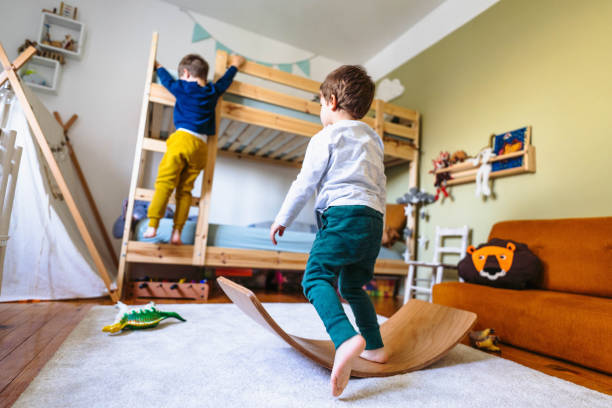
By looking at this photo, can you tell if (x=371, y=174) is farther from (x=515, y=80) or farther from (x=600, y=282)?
(x=515, y=80)

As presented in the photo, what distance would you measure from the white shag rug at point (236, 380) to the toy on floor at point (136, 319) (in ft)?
0.09

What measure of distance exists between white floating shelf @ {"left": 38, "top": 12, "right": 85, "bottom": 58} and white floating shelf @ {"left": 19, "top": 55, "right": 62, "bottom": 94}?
0.12 m

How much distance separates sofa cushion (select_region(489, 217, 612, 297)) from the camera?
5.32 ft

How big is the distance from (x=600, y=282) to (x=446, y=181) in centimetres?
143

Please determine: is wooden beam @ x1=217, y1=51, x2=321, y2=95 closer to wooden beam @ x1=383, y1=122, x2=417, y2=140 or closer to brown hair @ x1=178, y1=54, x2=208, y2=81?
brown hair @ x1=178, y1=54, x2=208, y2=81

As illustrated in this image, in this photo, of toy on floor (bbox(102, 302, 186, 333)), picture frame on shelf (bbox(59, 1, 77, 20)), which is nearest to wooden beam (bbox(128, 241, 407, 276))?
toy on floor (bbox(102, 302, 186, 333))

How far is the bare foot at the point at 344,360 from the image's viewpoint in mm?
812

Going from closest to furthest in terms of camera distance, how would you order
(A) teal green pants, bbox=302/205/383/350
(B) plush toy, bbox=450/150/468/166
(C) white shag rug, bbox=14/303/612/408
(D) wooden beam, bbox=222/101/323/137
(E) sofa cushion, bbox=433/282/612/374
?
(C) white shag rug, bbox=14/303/612/408, (A) teal green pants, bbox=302/205/383/350, (E) sofa cushion, bbox=433/282/612/374, (D) wooden beam, bbox=222/101/323/137, (B) plush toy, bbox=450/150/468/166

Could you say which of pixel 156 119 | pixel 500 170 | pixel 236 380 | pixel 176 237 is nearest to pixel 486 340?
pixel 236 380

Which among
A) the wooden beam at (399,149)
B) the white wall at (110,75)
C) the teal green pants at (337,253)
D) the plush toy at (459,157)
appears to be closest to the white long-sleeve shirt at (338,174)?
the teal green pants at (337,253)

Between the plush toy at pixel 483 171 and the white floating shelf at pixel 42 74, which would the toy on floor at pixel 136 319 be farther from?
the white floating shelf at pixel 42 74

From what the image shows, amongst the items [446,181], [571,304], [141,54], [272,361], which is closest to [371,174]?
[272,361]

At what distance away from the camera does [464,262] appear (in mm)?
2043

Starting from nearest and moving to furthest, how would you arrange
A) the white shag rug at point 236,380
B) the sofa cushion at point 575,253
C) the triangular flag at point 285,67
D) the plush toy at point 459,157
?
the white shag rug at point 236,380 → the sofa cushion at point 575,253 → the plush toy at point 459,157 → the triangular flag at point 285,67
